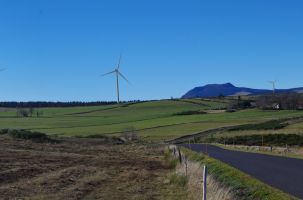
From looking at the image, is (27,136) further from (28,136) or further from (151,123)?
(151,123)

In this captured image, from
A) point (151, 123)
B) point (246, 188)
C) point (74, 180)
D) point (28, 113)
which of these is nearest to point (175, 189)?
point (74, 180)

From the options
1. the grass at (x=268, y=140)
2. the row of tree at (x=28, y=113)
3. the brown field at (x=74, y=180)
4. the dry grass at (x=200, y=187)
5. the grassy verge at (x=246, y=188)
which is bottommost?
the grass at (x=268, y=140)

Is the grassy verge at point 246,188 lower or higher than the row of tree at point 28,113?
lower

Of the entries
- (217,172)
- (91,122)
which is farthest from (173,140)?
(217,172)

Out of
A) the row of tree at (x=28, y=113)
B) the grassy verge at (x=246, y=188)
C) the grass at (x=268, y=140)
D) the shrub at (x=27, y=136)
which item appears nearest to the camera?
the grassy verge at (x=246, y=188)

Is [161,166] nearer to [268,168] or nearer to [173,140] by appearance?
[268,168]

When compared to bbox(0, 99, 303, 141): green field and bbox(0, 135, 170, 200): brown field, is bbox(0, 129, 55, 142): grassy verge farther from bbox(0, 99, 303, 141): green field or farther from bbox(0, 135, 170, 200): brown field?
bbox(0, 135, 170, 200): brown field

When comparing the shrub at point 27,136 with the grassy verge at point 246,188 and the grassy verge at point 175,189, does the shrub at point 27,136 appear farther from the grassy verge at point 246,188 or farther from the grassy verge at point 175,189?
the grassy verge at point 246,188

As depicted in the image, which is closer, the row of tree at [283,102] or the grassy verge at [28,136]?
the grassy verge at [28,136]

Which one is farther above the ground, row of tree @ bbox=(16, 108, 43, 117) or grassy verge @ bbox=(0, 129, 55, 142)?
row of tree @ bbox=(16, 108, 43, 117)

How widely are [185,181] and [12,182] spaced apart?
8.40 metres

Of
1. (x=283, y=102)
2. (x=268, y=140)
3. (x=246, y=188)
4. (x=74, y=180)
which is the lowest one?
(x=268, y=140)

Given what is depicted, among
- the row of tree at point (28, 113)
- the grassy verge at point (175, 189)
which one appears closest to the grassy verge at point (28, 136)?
the grassy verge at point (175, 189)

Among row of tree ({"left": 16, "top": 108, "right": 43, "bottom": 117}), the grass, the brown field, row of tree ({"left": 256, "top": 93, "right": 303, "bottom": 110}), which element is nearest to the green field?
row of tree ({"left": 16, "top": 108, "right": 43, "bottom": 117})
